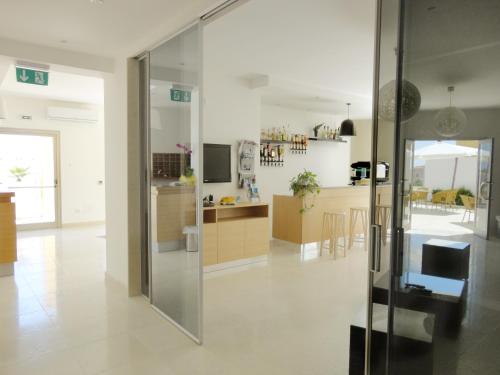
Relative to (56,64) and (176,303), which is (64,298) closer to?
(176,303)

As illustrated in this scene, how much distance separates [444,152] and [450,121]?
0.14 meters

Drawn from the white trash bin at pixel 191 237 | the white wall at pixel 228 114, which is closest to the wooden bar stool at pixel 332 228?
the white wall at pixel 228 114

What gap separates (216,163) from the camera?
5.62 metres

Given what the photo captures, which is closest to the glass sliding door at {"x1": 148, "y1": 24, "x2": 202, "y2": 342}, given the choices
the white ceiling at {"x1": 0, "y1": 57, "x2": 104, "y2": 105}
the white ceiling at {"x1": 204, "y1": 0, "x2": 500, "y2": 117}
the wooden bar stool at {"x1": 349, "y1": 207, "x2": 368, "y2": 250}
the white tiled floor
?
the white tiled floor

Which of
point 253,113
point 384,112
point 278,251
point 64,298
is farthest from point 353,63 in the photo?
point 64,298

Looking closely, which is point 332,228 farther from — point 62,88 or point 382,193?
point 62,88

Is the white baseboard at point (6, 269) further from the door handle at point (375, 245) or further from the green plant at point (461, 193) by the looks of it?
the green plant at point (461, 193)

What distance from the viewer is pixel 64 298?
13.1ft

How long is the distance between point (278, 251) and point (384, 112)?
15.4 ft

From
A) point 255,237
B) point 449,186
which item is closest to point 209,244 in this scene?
point 255,237

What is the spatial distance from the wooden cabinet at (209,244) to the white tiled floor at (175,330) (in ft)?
0.68

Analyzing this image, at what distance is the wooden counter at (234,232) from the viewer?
16.4ft

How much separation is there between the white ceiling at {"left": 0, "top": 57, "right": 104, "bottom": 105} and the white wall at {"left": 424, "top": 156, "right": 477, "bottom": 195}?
530cm

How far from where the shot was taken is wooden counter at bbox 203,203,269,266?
4996 millimetres
